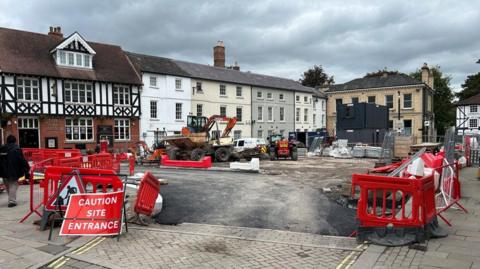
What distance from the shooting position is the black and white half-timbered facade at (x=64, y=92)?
88.6ft

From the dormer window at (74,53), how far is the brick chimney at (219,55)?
60.5ft

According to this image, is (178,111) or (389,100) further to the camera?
(389,100)

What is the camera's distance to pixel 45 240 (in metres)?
6.53

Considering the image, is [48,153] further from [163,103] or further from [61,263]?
[163,103]

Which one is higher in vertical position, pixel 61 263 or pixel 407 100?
pixel 407 100

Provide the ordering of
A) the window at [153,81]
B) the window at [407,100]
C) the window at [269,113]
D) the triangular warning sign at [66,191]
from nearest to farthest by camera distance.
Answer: the triangular warning sign at [66,191] → the window at [153,81] → the window at [269,113] → the window at [407,100]

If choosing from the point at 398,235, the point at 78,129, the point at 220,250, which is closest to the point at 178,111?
the point at 78,129

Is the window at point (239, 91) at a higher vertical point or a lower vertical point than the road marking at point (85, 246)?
higher

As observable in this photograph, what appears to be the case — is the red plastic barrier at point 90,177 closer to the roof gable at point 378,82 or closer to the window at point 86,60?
the window at point 86,60

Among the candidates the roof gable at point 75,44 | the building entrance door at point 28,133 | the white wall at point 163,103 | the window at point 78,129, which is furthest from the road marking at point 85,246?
the white wall at point 163,103

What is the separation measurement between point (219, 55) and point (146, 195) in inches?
1611

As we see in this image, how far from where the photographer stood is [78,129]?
30047mm

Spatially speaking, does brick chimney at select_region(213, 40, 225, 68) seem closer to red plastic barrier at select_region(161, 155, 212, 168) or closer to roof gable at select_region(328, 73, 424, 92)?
roof gable at select_region(328, 73, 424, 92)

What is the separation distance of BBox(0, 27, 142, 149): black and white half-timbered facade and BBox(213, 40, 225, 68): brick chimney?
591 inches
